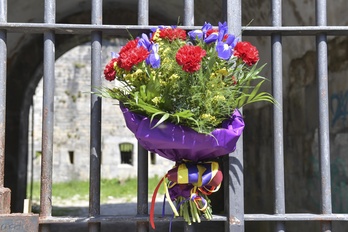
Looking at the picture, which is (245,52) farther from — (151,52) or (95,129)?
(95,129)

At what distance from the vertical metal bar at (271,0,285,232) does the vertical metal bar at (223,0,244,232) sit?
175 mm

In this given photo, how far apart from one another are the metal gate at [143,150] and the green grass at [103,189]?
11491 millimetres

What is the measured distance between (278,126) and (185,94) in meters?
0.59

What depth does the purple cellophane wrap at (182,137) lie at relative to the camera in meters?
2.00

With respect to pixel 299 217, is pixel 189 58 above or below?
above

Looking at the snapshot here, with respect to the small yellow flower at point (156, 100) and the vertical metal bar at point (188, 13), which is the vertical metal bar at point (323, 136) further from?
the small yellow flower at point (156, 100)

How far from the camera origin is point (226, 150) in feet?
6.86

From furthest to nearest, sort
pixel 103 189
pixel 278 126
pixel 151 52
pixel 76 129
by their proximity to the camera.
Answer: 1. pixel 76 129
2. pixel 103 189
3. pixel 278 126
4. pixel 151 52

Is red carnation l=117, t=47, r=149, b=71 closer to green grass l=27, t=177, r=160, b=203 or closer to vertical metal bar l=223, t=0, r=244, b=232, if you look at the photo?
vertical metal bar l=223, t=0, r=244, b=232

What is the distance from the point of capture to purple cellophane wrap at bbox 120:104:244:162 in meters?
2.00

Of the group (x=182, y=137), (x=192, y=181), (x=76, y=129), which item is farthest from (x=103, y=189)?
(x=182, y=137)

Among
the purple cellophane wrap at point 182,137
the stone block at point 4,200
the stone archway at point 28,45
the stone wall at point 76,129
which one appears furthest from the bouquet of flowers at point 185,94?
the stone wall at point 76,129

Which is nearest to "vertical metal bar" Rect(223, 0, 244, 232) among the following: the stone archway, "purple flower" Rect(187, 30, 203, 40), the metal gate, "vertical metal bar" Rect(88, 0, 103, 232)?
the metal gate

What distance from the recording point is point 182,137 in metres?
2.01
